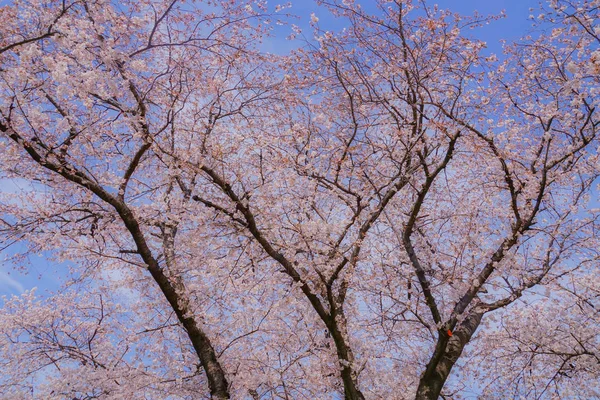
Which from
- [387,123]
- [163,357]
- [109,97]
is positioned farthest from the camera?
[163,357]

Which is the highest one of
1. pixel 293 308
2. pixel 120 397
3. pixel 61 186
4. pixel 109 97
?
pixel 61 186

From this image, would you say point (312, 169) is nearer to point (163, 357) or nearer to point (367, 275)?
point (367, 275)

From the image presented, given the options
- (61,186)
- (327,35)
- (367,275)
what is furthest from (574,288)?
(61,186)

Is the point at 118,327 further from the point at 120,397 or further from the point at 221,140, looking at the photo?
the point at 221,140

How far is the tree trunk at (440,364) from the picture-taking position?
743cm

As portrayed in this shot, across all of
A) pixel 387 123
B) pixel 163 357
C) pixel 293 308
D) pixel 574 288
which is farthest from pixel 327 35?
pixel 163 357

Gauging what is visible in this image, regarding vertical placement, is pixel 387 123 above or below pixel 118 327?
above

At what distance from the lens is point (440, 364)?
768 cm

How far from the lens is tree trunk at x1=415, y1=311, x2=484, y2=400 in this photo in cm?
743

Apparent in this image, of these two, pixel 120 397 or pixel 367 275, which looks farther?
pixel 120 397

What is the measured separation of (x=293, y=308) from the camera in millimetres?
10039

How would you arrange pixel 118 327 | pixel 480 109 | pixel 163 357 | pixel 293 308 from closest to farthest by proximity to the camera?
pixel 480 109
pixel 293 308
pixel 163 357
pixel 118 327

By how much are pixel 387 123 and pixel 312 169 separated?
193 cm

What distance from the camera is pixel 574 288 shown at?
844cm
